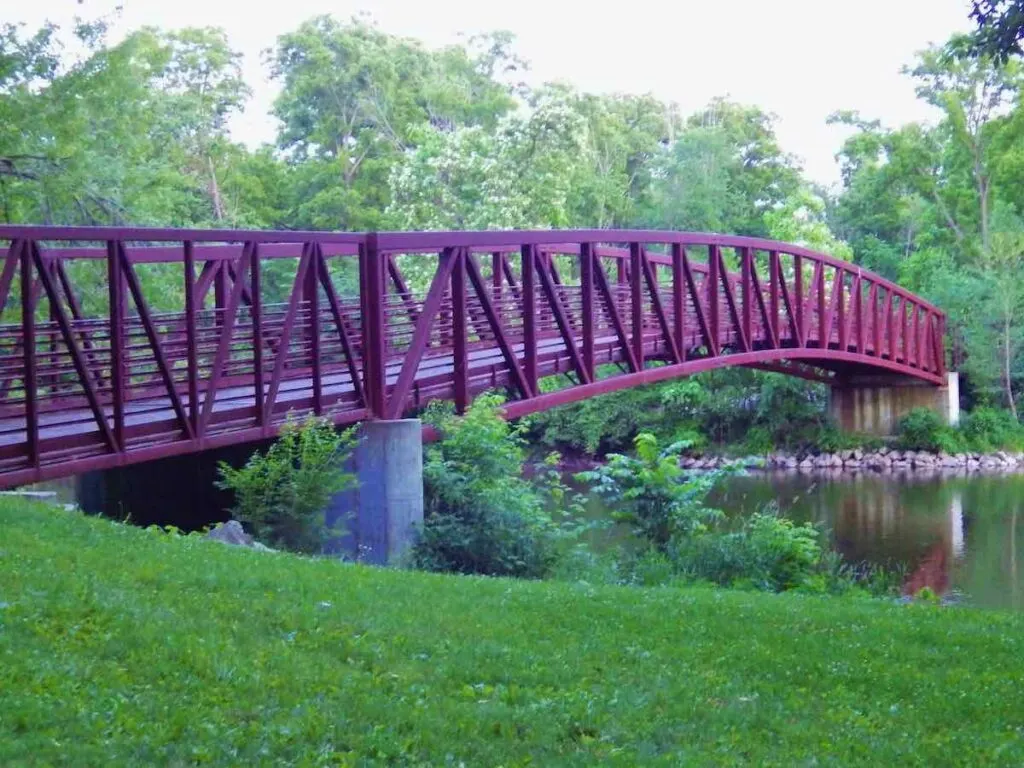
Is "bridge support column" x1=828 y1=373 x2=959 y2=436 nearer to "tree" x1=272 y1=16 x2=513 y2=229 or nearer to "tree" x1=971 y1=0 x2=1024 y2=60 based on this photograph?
"tree" x1=272 y1=16 x2=513 y2=229

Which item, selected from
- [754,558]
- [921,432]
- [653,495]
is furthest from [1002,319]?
[754,558]

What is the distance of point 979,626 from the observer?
10.7 metres

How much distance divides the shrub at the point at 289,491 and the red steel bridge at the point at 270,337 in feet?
2.66

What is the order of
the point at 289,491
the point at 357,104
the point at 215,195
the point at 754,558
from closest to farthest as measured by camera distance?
1. the point at 289,491
2. the point at 754,558
3. the point at 215,195
4. the point at 357,104

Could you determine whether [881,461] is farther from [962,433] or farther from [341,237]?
[341,237]

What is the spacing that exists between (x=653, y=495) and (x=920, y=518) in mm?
15757

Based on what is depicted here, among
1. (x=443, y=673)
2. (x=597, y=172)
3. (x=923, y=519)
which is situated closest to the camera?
(x=443, y=673)

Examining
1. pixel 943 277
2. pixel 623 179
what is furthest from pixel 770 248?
pixel 623 179

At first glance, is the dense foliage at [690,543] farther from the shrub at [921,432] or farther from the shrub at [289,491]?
the shrub at [921,432]

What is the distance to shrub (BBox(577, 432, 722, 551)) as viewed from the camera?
17984 millimetres

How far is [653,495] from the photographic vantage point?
18125 millimetres

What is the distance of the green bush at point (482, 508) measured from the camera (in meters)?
15.8

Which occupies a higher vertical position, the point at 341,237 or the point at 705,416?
the point at 341,237

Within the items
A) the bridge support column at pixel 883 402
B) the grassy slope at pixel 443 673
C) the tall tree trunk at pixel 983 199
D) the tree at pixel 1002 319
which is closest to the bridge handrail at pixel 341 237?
the grassy slope at pixel 443 673
